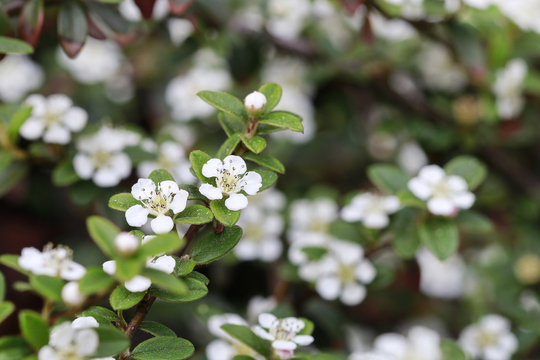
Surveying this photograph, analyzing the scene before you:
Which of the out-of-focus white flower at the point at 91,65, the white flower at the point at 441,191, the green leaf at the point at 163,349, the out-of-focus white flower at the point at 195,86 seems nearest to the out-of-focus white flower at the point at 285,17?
the out-of-focus white flower at the point at 195,86

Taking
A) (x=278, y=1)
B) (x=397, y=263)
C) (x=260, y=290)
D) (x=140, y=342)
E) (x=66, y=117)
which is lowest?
(x=260, y=290)

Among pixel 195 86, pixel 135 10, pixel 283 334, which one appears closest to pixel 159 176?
pixel 283 334

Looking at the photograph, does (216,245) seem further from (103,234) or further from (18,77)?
(18,77)

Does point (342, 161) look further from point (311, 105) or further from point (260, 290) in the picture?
point (260, 290)

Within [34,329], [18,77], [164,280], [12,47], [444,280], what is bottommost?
[444,280]

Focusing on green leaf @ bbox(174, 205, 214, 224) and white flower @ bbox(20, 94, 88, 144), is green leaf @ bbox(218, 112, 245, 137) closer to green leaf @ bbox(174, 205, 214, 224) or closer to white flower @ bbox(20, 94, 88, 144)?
green leaf @ bbox(174, 205, 214, 224)

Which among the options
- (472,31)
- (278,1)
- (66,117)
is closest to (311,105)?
(278,1)

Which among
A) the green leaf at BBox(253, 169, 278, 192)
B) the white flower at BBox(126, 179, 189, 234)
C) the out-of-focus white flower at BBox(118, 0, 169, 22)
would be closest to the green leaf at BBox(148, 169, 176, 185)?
the white flower at BBox(126, 179, 189, 234)

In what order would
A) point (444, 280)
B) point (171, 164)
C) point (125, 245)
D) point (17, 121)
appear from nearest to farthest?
1. point (125, 245)
2. point (17, 121)
3. point (171, 164)
4. point (444, 280)
